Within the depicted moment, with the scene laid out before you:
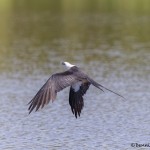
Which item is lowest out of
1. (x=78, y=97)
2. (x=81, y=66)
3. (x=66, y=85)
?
(x=78, y=97)

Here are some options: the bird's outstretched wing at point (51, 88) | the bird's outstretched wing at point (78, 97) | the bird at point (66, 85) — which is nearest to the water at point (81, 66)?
the bird's outstretched wing at point (78, 97)

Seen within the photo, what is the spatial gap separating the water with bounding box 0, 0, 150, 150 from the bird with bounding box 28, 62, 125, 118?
181 centimetres

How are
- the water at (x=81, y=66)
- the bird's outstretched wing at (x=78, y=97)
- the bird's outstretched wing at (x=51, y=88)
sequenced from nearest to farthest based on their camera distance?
the bird's outstretched wing at (x=51, y=88)
the bird's outstretched wing at (x=78, y=97)
the water at (x=81, y=66)

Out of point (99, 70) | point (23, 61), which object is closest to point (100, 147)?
point (99, 70)

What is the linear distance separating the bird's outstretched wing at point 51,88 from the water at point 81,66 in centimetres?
292

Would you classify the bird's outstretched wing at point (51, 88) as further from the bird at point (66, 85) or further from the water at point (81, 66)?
the water at point (81, 66)

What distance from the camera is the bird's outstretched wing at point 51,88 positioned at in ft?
34.6

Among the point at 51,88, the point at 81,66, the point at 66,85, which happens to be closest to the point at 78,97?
the point at 66,85

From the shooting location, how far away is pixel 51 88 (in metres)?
11.0

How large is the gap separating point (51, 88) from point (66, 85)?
330 mm

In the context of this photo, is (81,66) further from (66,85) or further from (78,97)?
(66,85)

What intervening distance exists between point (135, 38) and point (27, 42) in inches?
202

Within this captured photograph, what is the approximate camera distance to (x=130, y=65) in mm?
24812

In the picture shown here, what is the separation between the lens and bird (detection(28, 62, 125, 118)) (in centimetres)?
1062
